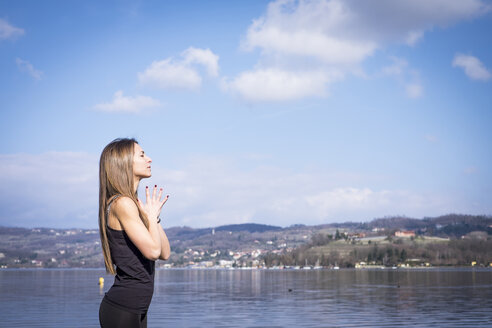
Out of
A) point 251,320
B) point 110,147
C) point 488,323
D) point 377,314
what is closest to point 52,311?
point 251,320

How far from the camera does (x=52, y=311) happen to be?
46.5 m

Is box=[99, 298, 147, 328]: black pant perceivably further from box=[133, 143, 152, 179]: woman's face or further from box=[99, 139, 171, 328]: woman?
box=[133, 143, 152, 179]: woman's face

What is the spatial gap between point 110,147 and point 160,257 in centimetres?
93

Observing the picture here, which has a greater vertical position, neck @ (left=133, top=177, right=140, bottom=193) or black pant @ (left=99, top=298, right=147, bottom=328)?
neck @ (left=133, top=177, right=140, bottom=193)

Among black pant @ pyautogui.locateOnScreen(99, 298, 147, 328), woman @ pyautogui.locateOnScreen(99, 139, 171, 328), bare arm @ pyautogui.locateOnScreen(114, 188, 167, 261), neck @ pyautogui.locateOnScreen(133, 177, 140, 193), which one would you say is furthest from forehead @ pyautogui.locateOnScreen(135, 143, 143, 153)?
black pant @ pyautogui.locateOnScreen(99, 298, 147, 328)

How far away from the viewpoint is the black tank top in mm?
4328

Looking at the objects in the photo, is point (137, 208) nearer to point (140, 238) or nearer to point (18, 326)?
point (140, 238)

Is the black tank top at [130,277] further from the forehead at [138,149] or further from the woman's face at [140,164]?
the forehead at [138,149]

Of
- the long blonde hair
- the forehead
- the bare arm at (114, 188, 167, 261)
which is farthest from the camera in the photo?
the forehead

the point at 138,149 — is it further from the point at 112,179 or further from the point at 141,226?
the point at 141,226

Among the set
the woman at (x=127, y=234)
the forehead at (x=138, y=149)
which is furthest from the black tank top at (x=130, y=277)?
the forehead at (x=138, y=149)

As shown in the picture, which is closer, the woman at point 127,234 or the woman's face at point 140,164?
the woman at point 127,234

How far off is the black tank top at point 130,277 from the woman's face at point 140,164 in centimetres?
37

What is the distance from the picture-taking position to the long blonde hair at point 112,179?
4.51m
